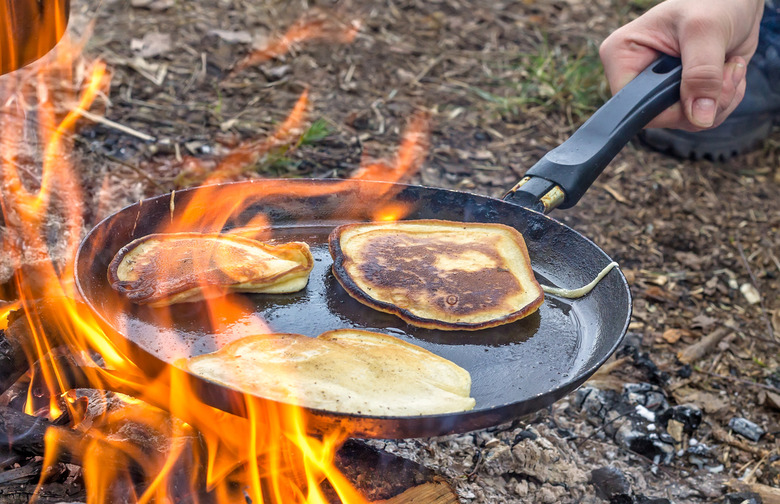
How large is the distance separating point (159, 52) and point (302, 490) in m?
3.97

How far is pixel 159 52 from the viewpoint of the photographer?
5.04 metres

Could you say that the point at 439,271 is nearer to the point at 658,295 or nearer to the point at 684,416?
the point at 684,416

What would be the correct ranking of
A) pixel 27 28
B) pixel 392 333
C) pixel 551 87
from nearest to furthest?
pixel 27 28
pixel 392 333
pixel 551 87

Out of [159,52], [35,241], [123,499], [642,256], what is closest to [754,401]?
[642,256]

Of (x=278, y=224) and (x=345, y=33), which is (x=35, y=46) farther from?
(x=345, y=33)

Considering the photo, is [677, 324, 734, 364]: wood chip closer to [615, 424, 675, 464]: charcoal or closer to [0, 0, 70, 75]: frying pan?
[615, 424, 675, 464]: charcoal

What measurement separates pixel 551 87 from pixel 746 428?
10.4ft

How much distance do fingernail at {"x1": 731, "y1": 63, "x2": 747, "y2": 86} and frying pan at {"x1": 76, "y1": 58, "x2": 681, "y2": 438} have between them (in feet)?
1.33

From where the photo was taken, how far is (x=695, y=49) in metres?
2.67

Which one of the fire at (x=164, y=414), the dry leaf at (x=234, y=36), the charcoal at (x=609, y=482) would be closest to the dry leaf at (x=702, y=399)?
the charcoal at (x=609, y=482)

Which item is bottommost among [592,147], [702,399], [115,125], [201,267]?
[702,399]

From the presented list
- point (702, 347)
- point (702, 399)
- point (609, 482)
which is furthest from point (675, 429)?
point (702, 347)

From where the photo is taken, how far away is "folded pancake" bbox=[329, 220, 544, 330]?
87.4 inches

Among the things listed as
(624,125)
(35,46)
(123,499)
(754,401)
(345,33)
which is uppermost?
(35,46)
